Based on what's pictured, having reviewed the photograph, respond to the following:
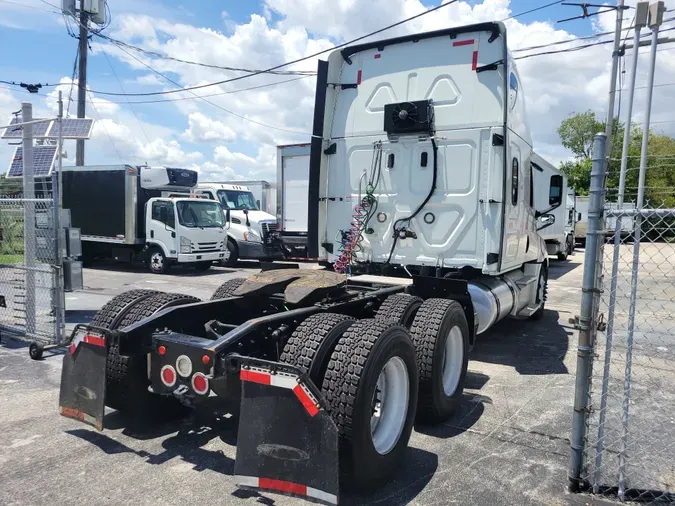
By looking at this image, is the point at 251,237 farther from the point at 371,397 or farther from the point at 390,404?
the point at 371,397

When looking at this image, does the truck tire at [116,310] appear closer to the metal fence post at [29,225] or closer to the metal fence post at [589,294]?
the metal fence post at [589,294]

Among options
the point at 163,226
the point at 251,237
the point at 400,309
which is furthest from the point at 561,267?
the point at 400,309

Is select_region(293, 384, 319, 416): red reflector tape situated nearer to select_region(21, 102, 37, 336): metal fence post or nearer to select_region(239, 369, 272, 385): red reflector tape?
select_region(239, 369, 272, 385): red reflector tape

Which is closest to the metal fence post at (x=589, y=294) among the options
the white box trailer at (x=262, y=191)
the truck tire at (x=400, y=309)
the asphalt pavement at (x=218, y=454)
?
the asphalt pavement at (x=218, y=454)

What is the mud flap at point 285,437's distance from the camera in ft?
9.07

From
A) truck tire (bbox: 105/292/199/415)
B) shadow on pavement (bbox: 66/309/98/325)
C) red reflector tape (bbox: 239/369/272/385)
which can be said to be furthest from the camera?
shadow on pavement (bbox: 66/309/98/325)

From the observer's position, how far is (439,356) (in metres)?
4.44

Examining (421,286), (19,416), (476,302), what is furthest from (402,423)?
(19,416)

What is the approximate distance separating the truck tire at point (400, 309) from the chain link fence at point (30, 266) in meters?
4.29

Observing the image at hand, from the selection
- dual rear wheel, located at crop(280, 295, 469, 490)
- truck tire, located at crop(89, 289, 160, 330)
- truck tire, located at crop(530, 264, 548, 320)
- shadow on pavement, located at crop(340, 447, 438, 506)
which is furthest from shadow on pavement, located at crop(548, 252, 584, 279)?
truck tire, located at crop(89, 289, 160, 330)

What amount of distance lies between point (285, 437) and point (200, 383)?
28.2 inches

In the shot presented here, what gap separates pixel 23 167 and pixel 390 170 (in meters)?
5.02

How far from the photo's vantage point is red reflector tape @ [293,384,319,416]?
281 cm

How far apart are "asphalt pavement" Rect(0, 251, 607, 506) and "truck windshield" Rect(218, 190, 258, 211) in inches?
532
